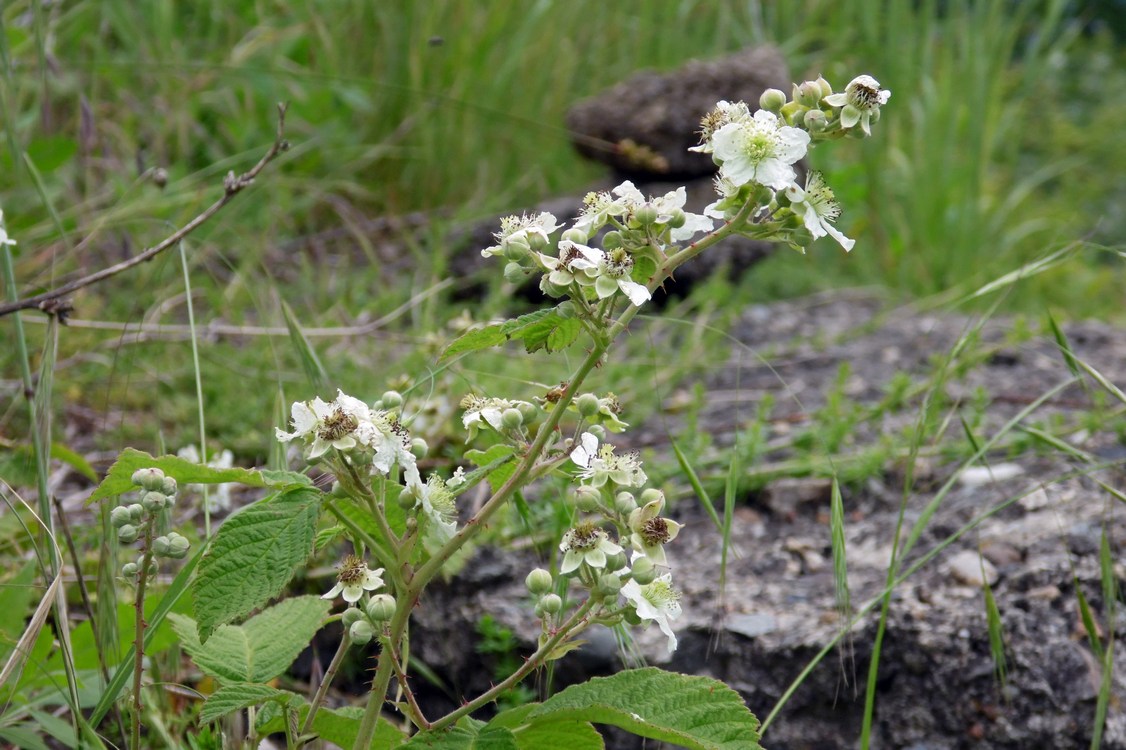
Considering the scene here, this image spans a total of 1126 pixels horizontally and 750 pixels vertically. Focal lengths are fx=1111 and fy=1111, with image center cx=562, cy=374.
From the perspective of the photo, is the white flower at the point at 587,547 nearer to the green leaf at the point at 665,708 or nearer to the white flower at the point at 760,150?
the green leaf at the point at 665,708

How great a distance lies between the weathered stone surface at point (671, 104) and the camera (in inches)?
Result: 148

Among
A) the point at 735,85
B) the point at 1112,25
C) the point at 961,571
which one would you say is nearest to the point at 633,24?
the point at 735,85

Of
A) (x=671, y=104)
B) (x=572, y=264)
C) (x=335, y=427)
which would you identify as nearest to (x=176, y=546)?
(x=335, y=427)

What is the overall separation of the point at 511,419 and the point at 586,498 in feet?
0.32

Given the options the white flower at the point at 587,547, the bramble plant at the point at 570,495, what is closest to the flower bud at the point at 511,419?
the bramble plant at the point at 570,495

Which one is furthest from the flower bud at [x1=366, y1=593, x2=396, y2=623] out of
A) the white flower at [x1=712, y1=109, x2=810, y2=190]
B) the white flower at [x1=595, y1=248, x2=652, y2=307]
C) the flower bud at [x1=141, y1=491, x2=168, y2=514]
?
the white flower at [x1=712, y1=109, x2=810, y2=190]

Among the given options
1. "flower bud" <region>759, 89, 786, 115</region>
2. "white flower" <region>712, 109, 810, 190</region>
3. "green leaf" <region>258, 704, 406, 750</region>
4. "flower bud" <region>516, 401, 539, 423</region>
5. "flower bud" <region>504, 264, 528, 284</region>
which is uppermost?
"flower bud" <region>759, 89, 786, 115</region>

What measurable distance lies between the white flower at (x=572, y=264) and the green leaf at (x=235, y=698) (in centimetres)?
43

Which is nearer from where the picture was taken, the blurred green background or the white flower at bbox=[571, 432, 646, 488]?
the white flower at bbox=[571, 432, 646, 488]

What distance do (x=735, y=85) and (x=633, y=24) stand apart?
4.21 ft

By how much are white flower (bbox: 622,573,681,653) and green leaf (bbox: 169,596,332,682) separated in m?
0.38

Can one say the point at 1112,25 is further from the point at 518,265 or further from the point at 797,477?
the point at 518,265

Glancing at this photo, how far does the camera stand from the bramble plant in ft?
3.01

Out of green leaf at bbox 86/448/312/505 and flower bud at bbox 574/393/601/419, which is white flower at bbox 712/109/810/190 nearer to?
flower bud at bbox 574/393/601/419
